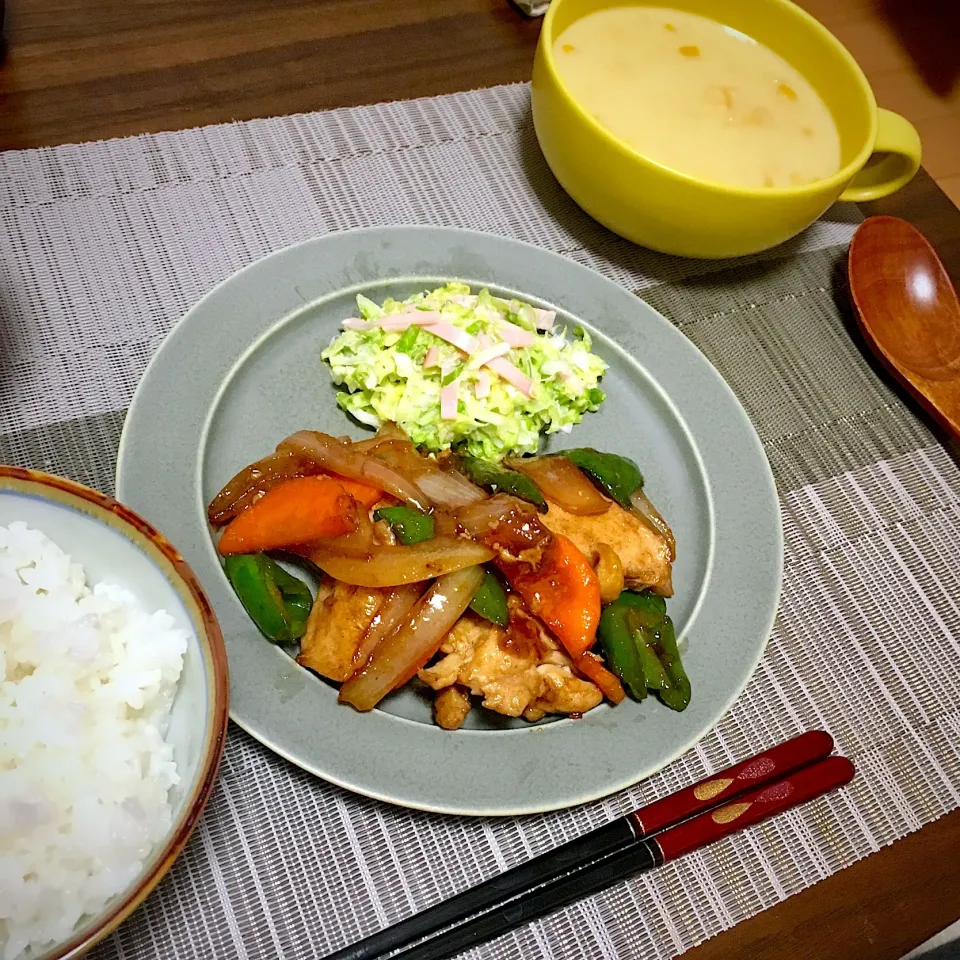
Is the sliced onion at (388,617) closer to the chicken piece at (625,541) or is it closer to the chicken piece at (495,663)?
the chicken piece at (495,663)

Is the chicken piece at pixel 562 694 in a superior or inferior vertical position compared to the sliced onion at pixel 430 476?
inferior

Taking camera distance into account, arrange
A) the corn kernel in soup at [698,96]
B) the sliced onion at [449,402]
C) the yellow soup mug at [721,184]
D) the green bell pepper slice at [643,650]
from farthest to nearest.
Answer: the corn kernel in soup at [698,96]
the yellow soup mug at [721,184]
the sliced onion at [449,402]
the green bell pepper slice at [643,650]

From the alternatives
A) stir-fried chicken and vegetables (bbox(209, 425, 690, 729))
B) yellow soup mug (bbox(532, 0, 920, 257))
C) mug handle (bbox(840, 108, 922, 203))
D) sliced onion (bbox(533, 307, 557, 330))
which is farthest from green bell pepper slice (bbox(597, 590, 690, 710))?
mug handle (bbox(840, 108, 922, 203))

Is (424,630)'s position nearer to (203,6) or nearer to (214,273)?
(214,273)

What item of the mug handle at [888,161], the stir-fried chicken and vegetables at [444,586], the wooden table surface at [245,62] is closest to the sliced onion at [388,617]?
the stir-fried chicken and vegetables at [444,586]

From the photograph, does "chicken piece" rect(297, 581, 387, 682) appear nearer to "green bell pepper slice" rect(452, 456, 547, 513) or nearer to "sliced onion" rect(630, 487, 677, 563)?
"green bell pepper slice" rect(452, 456, 547, 513)

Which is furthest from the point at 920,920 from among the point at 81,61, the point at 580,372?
the point at 81,61
